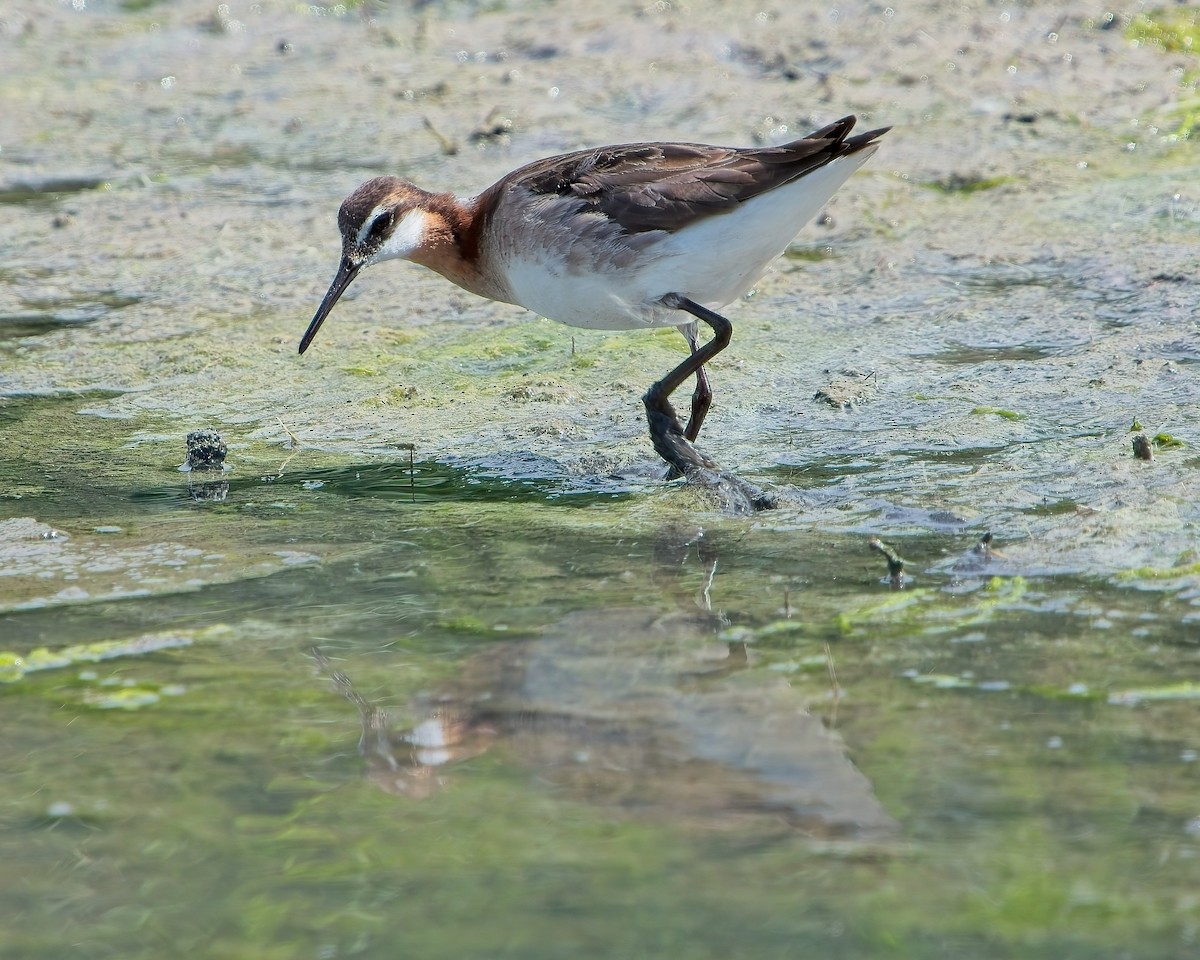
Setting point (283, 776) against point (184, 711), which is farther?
point (184, 711)

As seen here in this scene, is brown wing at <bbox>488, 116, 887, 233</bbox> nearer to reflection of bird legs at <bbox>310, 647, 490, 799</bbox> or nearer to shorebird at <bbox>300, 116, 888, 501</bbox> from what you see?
shorebird at <bbox>300, 116, 888, 501</bbox>

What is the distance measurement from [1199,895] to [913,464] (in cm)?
298

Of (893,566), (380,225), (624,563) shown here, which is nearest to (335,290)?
(380,225)

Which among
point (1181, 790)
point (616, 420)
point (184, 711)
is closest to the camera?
point (1181, 790)

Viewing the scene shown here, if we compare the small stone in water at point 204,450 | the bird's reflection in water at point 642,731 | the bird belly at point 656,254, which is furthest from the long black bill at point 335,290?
the bird's reflection in water at point 642,731

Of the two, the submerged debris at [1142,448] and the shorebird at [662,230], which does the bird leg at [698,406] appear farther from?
the submerged debris at [1142,448]

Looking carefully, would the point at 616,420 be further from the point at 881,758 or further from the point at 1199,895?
the point at 1199,895

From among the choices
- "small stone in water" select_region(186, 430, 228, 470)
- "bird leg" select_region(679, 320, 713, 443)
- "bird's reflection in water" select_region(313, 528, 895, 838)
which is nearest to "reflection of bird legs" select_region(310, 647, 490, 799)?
"bird's reflection in water" select_region(313, 528, 895, 838)

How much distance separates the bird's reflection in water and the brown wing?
→ 1.94 metres

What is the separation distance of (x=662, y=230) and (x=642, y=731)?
2.65 metres

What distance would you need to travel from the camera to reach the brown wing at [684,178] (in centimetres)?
593

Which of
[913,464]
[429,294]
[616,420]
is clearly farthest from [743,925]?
[429,294]

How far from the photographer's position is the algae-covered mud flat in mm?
3225

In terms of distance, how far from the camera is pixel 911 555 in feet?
16.4
